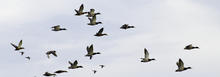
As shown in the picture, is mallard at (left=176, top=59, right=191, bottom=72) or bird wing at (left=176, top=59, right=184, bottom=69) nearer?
mallard at (left=176, top=59, right=191, bottom=72)

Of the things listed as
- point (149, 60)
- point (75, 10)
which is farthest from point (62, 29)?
point (149, 60)

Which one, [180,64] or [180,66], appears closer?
[180,66]

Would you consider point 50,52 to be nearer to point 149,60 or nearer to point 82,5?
point 82,5

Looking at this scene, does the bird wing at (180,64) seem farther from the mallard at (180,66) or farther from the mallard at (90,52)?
the mallard at (90,52)

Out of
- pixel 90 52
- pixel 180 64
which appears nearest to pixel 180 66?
pixel 180 64

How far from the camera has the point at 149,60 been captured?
123188 mm

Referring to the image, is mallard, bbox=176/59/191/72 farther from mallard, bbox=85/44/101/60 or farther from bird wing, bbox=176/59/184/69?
mallard, bbox=85/44/101/60

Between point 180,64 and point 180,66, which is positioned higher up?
point 180,64

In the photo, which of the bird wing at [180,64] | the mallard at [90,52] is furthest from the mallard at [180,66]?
the mallard at [90,52]

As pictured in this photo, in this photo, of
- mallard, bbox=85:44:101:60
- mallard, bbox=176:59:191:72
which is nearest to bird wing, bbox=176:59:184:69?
mallard, bbox=176:59:191:72

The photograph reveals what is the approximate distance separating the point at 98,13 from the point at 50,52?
1075 centimetres

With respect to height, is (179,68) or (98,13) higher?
(98,13)

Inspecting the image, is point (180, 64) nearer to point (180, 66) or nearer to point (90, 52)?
point (180, 66)

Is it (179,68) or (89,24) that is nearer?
(179,68)
